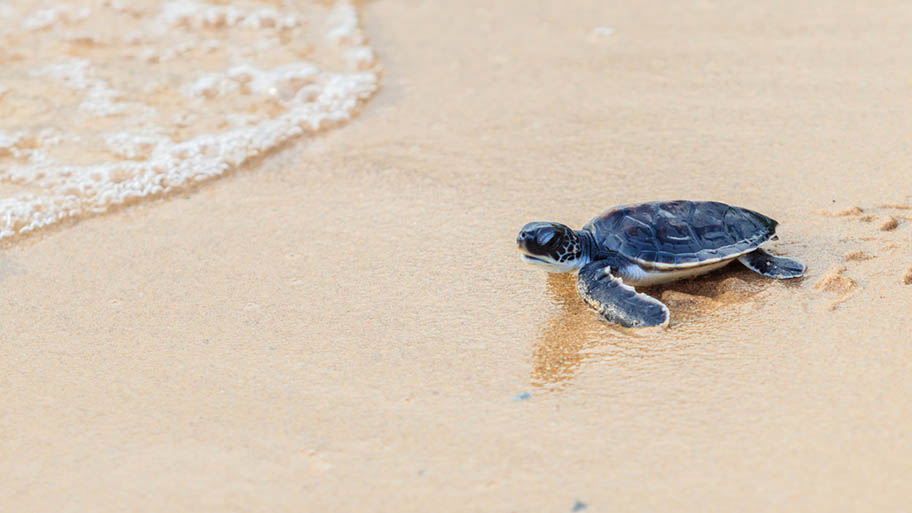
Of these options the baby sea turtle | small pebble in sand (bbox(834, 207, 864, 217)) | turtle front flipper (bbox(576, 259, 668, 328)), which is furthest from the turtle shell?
small pebble in sand (bbox(834, 207, 864, 217))

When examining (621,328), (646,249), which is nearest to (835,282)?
(646,249)

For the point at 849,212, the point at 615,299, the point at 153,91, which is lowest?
the point at 153,91

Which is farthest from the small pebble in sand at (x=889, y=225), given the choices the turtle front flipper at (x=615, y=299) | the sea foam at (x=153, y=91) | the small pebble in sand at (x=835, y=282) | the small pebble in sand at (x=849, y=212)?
the sea foam at (x=153, y=91)

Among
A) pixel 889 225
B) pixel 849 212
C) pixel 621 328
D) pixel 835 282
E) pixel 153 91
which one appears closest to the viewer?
pixel 621 328

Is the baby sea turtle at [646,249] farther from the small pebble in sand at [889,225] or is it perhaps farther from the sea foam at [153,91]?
the sea foam at [153,91]

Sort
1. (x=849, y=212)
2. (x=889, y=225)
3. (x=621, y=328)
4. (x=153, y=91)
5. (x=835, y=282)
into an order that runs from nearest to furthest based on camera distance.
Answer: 1. (x=621, y=328)
2. (x=835, y=282)
3. (x=889, y=225)
4. (x=849, y=212)
5. (x=153, y=91)

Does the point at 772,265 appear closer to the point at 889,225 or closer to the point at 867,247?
the point at 867,247

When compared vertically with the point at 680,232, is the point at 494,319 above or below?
below
